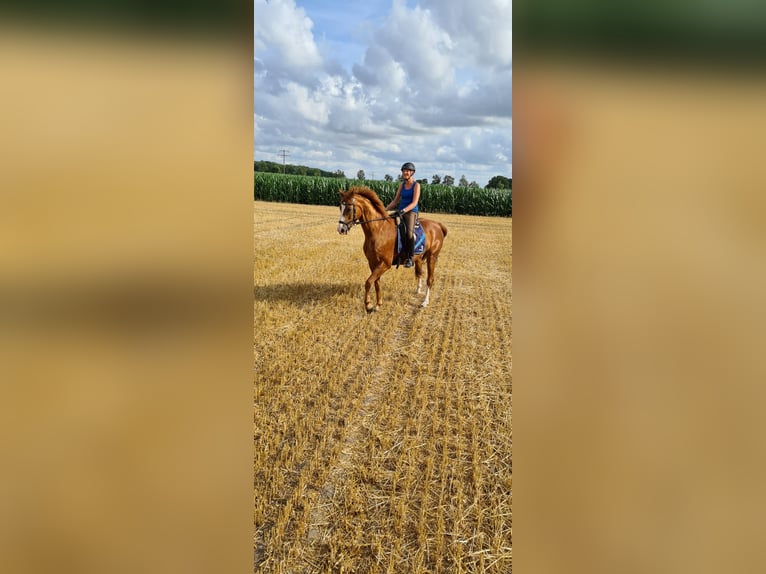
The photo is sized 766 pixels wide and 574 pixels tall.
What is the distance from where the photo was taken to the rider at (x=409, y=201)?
725 cm

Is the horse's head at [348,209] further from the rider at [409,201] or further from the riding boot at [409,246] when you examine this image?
the riding boot at [409,246]

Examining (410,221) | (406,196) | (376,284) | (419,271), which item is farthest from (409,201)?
(419,271)

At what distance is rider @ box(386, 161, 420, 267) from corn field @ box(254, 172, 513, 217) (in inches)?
1139

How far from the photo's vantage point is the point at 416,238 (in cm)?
802

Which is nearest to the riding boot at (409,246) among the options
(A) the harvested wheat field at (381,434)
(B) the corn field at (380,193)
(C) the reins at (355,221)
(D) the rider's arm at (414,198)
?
(C) the reins at (355,221)
